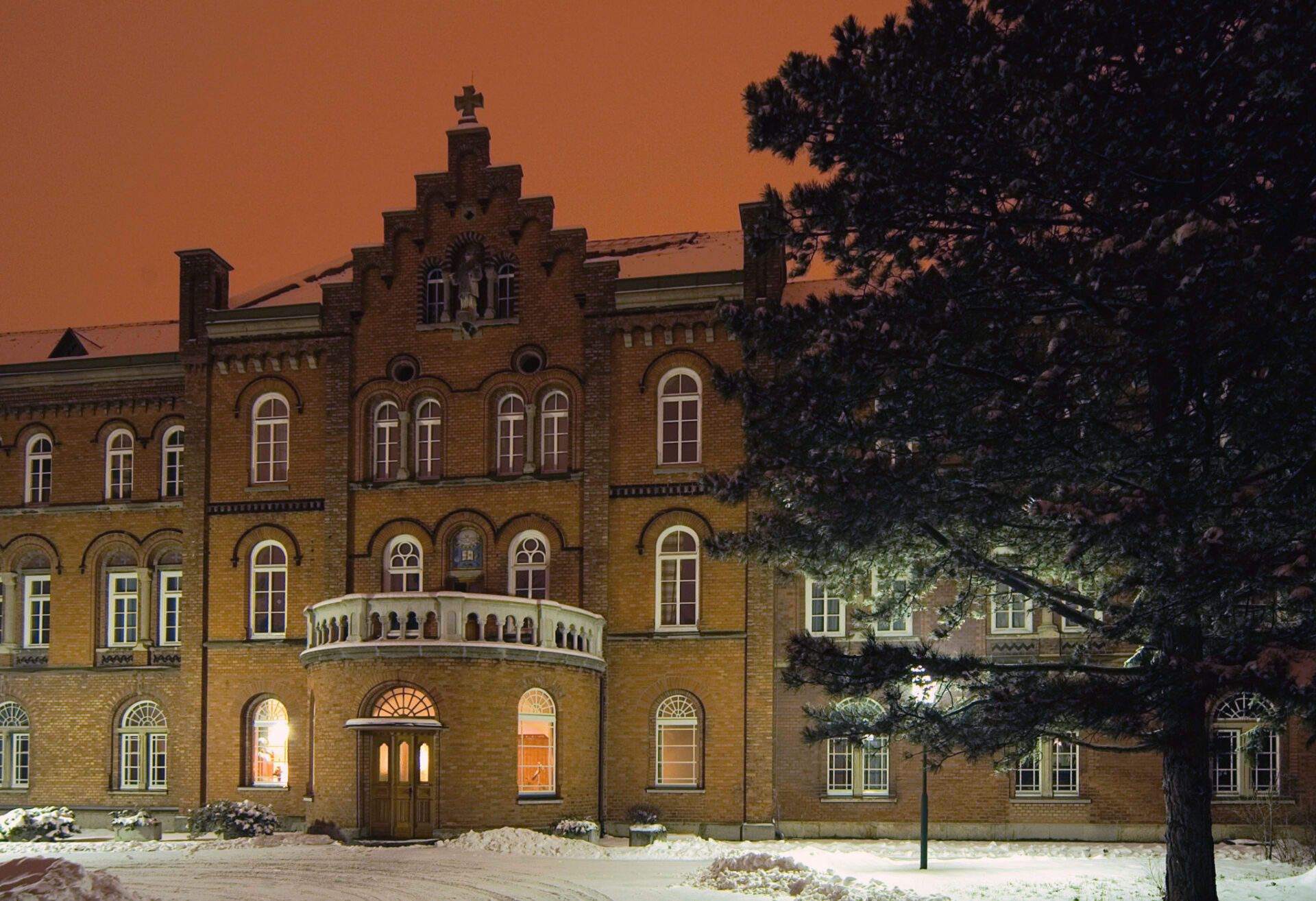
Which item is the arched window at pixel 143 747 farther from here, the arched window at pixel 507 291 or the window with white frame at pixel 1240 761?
the window with white frame at pixel 1240 761

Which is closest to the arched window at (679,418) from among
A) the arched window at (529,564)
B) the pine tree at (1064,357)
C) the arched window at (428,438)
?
the arched window at (529,564)

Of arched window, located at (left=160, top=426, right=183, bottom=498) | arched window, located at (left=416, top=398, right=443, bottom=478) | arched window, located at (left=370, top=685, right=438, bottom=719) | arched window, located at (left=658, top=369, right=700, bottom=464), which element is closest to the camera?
arched window, located at (left=370, top=685, right=438, bottom=719)

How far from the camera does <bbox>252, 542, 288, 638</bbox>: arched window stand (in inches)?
1302

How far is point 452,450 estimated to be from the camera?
32344 mm

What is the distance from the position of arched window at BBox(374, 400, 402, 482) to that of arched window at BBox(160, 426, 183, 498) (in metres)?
5.04

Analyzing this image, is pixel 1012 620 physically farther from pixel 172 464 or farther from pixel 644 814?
pixel 172 464

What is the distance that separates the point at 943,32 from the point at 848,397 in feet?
14.4

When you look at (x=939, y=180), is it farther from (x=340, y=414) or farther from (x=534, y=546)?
(x=340, y=414)

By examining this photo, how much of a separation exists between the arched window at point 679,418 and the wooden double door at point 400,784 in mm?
7762

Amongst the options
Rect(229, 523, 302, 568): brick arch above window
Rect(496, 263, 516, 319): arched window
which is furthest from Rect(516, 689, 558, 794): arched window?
Rect(496, 263, 516, 319): arched window

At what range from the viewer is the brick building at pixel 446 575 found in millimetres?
28672

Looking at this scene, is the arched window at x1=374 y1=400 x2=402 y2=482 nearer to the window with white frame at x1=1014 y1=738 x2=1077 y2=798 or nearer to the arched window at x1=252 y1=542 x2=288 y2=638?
the arched window at x1=252 y1=542 x2=288 y2=638

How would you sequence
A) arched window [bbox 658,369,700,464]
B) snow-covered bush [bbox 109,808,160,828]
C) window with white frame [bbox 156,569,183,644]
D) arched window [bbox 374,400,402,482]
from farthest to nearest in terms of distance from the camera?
window with white frame [bbox 156,569,183,644]
arched window [bbox 374,400,402,482]
arched window [bbox 658,369,700,464]
snow-covered bush [bbox 109,808,160,828]

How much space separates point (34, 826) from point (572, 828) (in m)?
11.1
